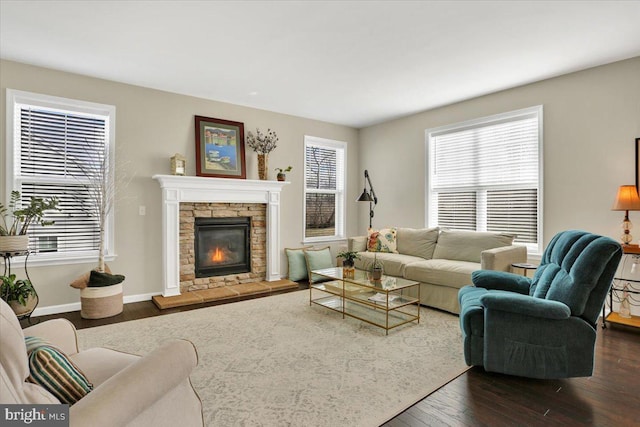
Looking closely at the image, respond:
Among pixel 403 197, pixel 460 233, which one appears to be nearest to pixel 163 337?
→ pixel 460 233

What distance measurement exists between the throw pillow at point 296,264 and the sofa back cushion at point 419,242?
4.98 feet

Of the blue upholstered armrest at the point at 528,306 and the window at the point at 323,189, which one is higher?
the window at the point at 323,189

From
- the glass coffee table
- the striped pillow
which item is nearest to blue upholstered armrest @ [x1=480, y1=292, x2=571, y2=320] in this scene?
the glass coffee table

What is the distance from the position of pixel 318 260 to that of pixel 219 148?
2234mm

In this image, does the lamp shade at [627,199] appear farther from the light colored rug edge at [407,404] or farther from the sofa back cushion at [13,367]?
the sofa back cushion at [13,367]

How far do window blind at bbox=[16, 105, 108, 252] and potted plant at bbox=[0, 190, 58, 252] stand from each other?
0.51ft

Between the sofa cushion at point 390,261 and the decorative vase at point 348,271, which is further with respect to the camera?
the sofa cushion at point 390,261

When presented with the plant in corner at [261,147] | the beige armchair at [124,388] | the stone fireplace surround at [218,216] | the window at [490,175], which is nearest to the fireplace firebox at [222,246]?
the stone fireplace surround at [218,216]

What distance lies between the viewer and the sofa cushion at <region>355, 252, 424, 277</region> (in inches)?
167

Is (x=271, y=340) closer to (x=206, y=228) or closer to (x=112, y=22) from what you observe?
(x=206, y=228)

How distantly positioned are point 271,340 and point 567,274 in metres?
2.28

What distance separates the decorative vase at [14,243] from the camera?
10.2ft

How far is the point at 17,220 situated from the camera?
3289mm

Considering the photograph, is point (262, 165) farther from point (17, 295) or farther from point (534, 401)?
point (534, 401)
